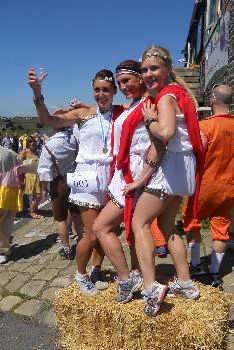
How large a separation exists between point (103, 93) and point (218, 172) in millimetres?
1524

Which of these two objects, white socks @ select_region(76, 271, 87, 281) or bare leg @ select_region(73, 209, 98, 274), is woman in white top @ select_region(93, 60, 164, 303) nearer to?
bare leg @ select_region(73, 209, 98, 274)

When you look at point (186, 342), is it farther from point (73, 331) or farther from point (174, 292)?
point (73, 331)

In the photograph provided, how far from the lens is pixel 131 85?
3166 millimetres

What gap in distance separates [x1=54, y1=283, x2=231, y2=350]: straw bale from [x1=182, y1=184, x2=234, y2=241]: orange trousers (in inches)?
43.1

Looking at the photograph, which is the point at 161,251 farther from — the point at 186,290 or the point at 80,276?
the point at 186,290

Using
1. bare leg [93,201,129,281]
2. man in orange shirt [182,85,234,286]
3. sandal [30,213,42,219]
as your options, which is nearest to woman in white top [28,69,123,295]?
bare leg [93,201,129,281]

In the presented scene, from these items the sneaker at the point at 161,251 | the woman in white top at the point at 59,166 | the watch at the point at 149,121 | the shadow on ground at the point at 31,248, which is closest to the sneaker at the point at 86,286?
the watch at the point at 149,121

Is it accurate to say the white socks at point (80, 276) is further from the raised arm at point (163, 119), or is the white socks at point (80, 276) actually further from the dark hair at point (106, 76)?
the dark hair at point (106, 76)

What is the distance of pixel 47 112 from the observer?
3.39 meters

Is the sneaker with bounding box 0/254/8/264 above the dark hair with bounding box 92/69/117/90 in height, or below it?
below

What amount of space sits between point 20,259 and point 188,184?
375 centimetres

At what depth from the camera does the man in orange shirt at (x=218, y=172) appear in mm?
4172

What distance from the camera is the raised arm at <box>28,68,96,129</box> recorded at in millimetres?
3236

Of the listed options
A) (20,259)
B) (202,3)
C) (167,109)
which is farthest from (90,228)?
(202,3)
